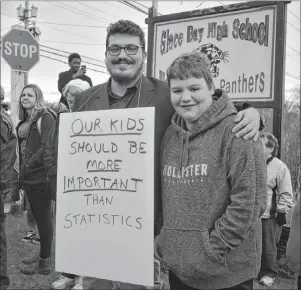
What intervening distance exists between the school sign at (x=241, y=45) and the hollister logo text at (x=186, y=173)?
2.16 metres

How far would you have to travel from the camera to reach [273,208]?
414cm

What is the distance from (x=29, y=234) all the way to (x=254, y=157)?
440 centimetres

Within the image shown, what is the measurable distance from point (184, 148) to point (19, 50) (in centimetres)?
489

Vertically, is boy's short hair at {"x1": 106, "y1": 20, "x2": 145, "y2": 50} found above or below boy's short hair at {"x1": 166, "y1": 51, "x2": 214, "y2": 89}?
above

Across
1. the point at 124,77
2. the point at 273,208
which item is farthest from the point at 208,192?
the point at 273,208

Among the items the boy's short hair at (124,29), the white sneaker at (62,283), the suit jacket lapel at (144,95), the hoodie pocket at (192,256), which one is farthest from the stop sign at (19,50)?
the hoodie pocket at (192,256)

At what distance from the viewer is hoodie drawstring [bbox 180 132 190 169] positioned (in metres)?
1.76

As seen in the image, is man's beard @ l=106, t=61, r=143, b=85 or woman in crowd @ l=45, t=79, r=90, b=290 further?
woman in crowd @ l=45, t=79, r=90, b=290

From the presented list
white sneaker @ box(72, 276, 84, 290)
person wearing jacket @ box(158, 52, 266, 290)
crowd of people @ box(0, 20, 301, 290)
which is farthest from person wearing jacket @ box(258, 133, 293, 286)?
person wearing jacket @ box(158, 52, 266, 290)

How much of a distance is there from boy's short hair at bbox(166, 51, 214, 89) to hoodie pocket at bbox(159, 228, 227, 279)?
67cm

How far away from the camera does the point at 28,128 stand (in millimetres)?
4102

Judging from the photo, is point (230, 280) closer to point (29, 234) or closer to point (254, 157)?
point (254, 157)

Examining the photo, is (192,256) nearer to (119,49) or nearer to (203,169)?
(203,169)

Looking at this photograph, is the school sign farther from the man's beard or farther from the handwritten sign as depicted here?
the handwritten sign
